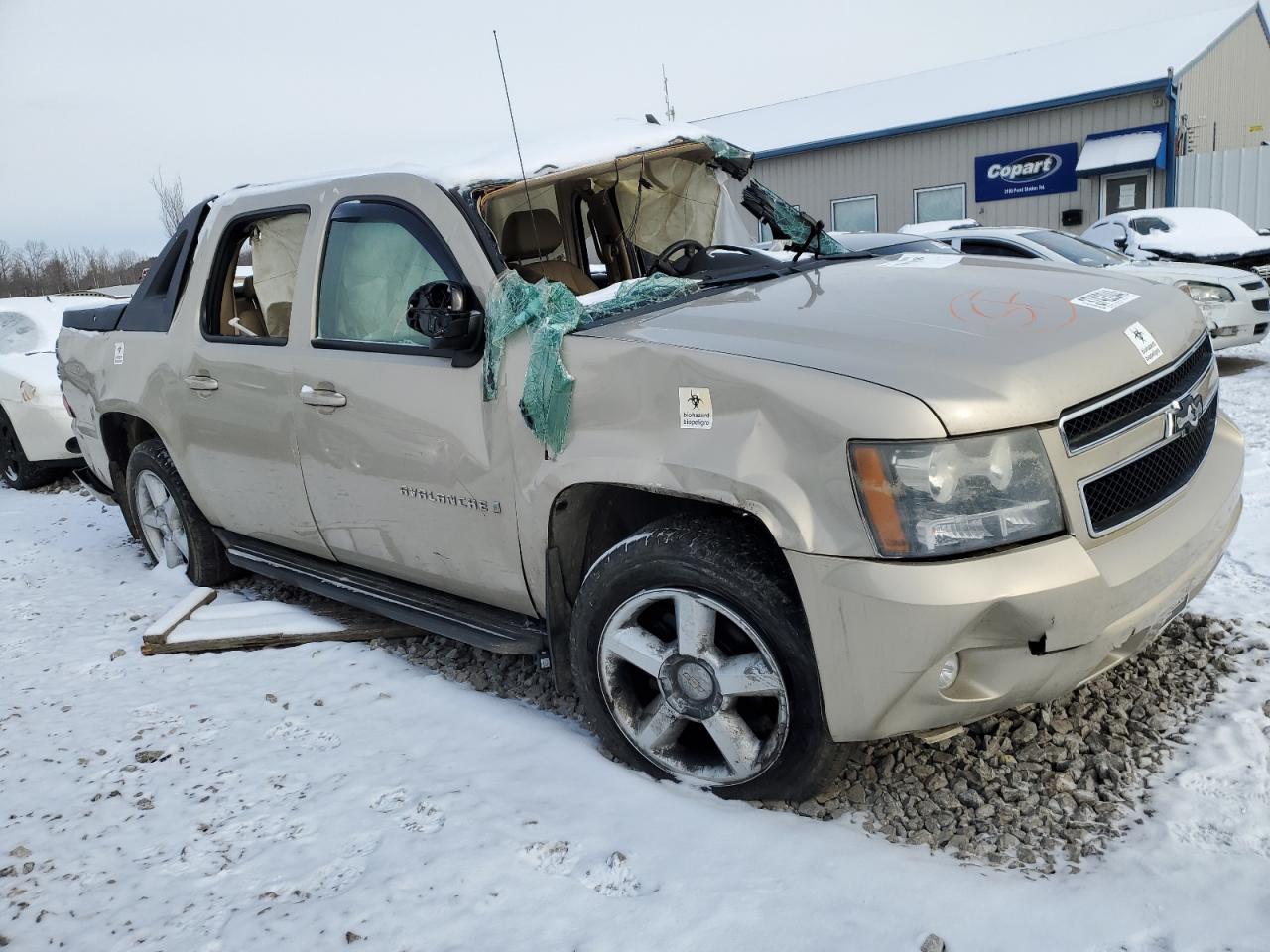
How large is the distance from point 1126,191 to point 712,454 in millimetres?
19451

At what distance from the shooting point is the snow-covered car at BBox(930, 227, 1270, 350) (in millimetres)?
8391

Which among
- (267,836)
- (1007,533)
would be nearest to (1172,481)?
(1007,533)

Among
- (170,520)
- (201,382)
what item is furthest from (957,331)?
(170,520)

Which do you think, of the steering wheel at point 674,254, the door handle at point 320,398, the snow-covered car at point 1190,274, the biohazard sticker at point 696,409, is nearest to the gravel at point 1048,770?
the biohazard sticker at point 696,409

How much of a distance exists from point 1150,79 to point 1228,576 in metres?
17.2

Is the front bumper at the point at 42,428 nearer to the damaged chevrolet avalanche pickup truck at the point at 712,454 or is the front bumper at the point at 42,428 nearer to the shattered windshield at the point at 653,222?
the damaged chevrolet avalanche pickup truck at the point at 712,454

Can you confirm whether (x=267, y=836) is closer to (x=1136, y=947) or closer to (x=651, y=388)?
(x=651, y=388)

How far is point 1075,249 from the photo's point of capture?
30.6 ft

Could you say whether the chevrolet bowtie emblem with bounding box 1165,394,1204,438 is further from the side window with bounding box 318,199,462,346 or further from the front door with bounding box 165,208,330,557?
the front door with bounding box 165,208,330,557

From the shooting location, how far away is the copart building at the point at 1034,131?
723 inches

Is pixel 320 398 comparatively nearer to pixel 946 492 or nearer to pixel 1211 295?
pixel 946 492

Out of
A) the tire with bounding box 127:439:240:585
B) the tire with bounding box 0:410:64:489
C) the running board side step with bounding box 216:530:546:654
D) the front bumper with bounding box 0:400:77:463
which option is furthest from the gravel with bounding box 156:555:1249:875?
the tire with bounding box 0:410:64:489

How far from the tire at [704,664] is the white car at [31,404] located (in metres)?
6.66

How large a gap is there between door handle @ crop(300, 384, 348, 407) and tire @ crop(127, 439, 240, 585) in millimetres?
1424
